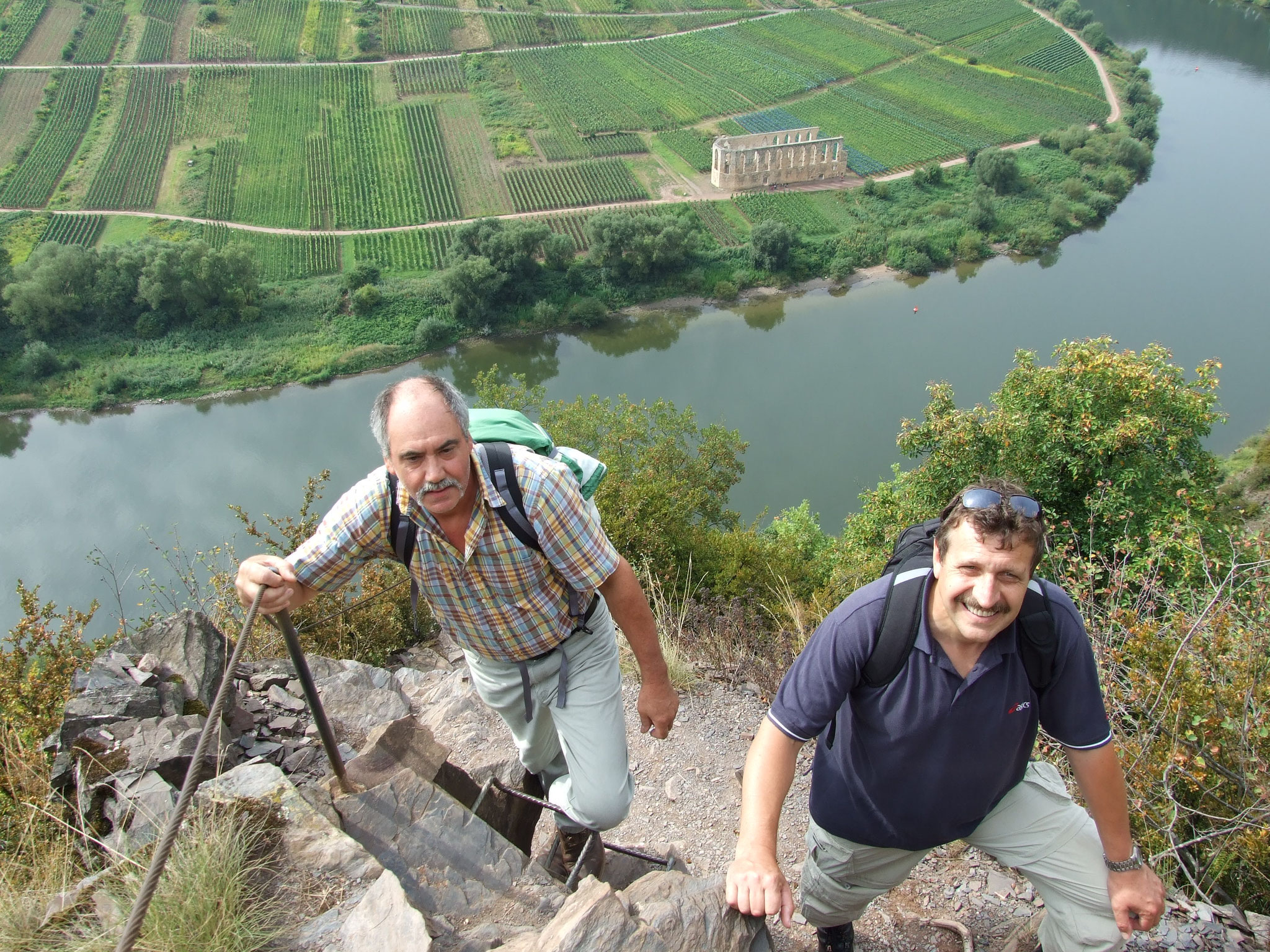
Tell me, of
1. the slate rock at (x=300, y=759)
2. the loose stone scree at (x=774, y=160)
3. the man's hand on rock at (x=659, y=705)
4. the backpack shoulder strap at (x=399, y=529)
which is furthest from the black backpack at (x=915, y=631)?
the loose stone scree at (x=774, y=160)

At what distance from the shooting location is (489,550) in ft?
10.2

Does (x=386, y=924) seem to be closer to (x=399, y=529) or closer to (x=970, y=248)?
(x=399, y=529)

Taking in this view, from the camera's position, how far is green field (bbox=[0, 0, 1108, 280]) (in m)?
Answer: 36.2

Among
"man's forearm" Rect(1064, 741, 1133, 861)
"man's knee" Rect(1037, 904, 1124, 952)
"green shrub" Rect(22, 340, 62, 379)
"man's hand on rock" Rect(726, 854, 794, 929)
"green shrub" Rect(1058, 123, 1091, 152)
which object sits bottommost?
"green shrub" Rect(22, 340, 62, 379)

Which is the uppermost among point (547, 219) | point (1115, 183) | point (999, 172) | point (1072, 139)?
point (1072, 139)

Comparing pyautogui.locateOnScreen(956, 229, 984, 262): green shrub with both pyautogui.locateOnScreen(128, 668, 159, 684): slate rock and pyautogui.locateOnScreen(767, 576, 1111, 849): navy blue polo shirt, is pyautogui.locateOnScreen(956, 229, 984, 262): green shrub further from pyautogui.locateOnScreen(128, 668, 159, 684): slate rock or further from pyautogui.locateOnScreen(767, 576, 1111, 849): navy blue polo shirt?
pyautogui.locateOnScreen(767, 576, 1111, 849): navy blue polo shirt

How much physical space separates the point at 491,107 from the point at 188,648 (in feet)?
142

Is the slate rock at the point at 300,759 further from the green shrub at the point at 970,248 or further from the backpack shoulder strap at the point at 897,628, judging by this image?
the green shrub at the point at 970,248

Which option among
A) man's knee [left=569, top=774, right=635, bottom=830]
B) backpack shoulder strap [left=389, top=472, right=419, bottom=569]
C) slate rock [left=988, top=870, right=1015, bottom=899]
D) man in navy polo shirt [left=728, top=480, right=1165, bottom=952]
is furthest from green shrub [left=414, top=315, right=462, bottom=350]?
man in navy polo shirt [left=728, top=480, right=1165, bottom=952]

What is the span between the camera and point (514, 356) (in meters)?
29.4

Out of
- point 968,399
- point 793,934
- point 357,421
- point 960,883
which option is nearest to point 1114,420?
point 960,883

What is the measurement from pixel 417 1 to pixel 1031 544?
5818 centimetres

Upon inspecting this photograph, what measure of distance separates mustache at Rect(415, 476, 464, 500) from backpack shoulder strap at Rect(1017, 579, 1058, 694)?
1821mm

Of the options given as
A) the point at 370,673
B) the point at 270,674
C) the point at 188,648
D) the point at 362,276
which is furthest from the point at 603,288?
the point at 188,648
